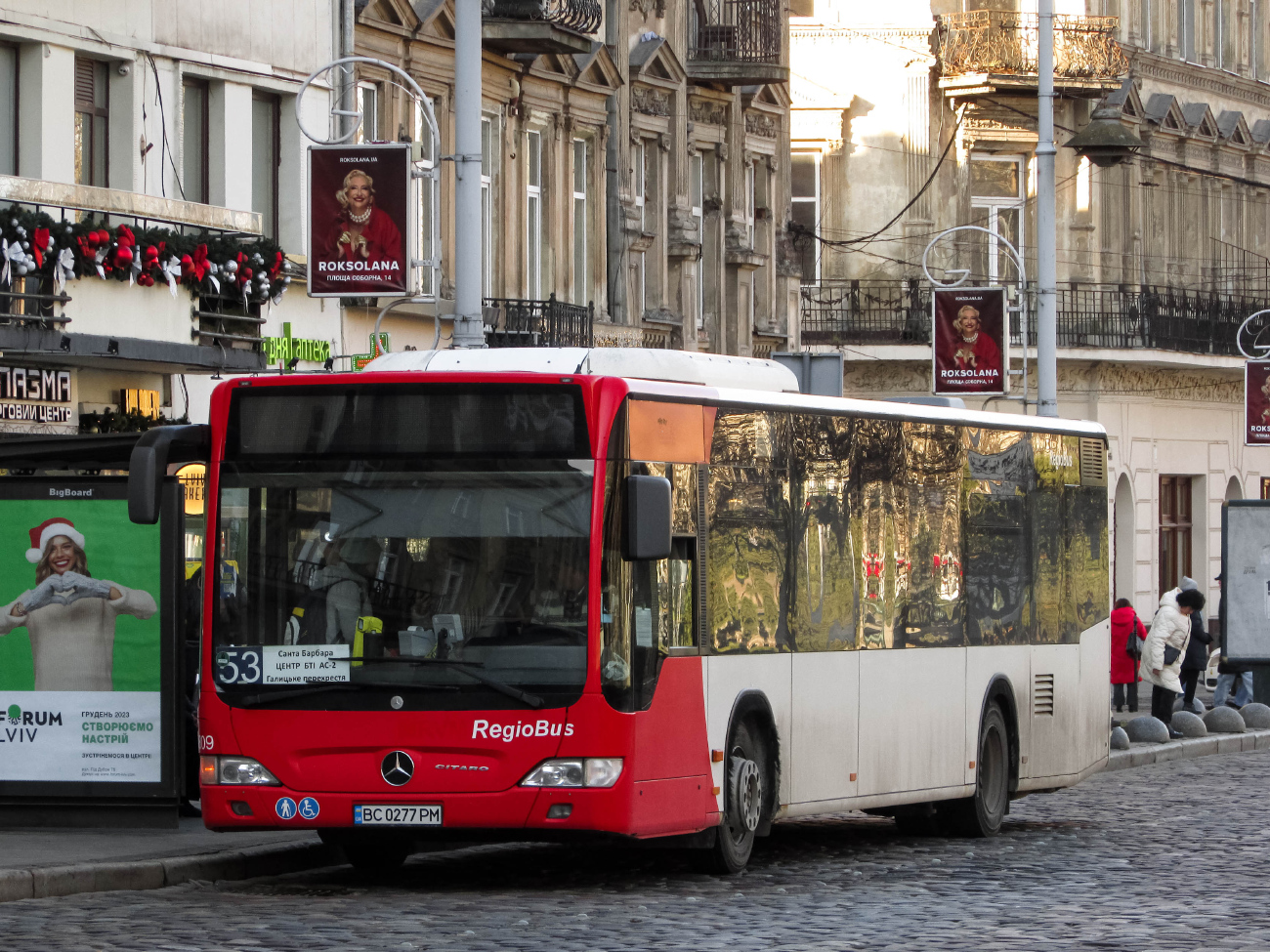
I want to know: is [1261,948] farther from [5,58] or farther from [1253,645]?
[1253,645]

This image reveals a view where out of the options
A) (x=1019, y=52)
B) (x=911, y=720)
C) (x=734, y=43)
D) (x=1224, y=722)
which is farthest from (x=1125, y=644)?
(x=1019, y=52)

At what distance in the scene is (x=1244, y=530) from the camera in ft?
104

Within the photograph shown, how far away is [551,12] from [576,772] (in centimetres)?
2015

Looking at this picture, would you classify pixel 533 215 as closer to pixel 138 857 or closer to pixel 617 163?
pixel 617 163

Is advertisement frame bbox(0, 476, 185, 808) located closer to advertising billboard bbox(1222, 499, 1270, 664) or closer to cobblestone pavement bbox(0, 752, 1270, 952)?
cobblestone pavement bbox(0, 752, 1270, 952)

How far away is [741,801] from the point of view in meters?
15.1

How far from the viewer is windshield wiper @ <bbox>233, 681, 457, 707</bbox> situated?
13844 millimetres

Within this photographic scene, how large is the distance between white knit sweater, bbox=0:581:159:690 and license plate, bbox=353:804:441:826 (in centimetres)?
326

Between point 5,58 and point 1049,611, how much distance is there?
11.0 meters

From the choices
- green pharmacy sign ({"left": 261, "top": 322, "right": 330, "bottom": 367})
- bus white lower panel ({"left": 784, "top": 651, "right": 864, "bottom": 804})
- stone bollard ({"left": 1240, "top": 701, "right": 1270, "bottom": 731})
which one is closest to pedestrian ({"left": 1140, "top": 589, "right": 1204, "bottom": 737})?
stone bollard ({"left": 1240, "top": 701, "right": 1270, "bottom": 731})

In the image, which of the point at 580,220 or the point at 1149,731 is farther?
the point at 580,220

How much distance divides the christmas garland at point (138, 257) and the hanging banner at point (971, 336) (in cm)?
1027

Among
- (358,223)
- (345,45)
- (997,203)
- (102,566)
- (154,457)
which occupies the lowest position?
(102,566)

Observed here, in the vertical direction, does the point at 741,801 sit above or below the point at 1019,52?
below
